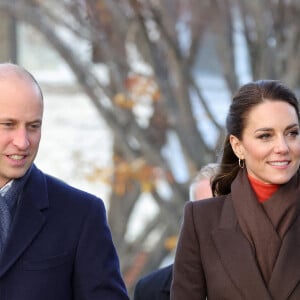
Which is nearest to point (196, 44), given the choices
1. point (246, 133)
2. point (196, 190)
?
point (196, 190)

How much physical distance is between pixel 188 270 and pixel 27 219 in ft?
2.11

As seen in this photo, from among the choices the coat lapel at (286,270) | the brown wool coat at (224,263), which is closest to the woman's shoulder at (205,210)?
the brown wool coat at (224,263)

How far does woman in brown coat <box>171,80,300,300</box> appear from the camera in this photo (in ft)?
14.9

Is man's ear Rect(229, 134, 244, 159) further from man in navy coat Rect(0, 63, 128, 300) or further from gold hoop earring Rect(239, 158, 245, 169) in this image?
man in navy coat Rect(0, 63, 128, 300)

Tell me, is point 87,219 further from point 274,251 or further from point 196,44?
point 196,44

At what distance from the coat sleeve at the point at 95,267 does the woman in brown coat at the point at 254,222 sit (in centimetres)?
24

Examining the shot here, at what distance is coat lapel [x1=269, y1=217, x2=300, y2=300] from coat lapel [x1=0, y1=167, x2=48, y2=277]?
35.4 inches

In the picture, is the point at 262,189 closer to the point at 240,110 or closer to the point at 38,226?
the point at 240,110

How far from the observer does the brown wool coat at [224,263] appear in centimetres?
450

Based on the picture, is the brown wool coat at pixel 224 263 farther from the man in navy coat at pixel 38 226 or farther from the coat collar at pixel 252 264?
the man in navy coat at pixel 38 226

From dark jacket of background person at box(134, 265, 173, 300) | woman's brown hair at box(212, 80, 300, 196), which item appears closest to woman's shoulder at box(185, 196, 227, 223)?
woman's brown hair at box(212, 80, 300, 196)

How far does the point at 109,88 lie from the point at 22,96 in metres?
7.41

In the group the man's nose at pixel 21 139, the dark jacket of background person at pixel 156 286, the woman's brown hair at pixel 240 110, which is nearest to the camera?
the man's nose at pixel 21 139

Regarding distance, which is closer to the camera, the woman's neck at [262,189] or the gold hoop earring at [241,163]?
the woman's neck at [262,189]
